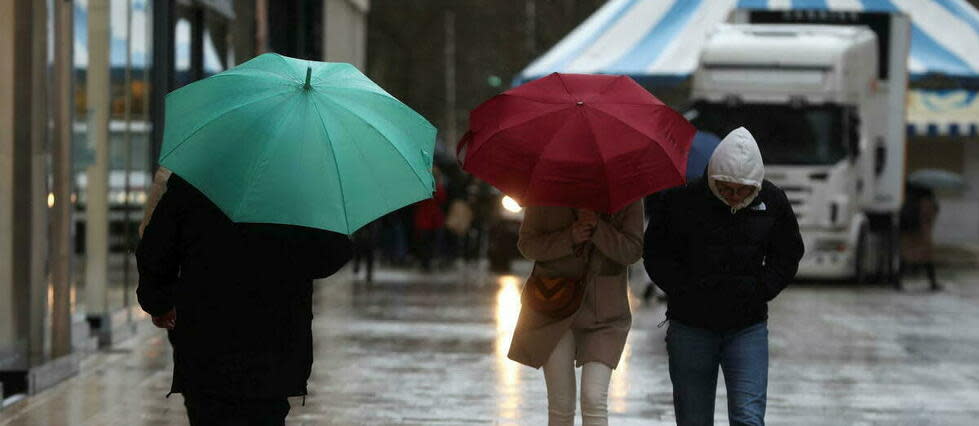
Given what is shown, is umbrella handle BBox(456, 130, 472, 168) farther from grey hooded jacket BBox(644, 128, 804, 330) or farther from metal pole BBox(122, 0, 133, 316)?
metal pole BBox(122, 0, 133, 316)

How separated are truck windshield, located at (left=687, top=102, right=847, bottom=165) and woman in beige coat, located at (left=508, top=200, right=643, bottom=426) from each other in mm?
15700

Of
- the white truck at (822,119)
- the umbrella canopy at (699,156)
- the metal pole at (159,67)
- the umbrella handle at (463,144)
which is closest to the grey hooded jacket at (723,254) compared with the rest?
the umbrella handle at (463,144)

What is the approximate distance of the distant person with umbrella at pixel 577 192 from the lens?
6668 mm

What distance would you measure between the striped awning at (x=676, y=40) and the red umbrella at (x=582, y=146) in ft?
59.6

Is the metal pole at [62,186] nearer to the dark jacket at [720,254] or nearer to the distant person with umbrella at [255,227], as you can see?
the dark jacket at [720,254]

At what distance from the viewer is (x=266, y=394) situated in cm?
538

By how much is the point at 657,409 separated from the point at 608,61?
1655 cm

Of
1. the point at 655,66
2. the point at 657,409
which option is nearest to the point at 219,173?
the point at 657,409

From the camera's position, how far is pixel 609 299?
695 cm

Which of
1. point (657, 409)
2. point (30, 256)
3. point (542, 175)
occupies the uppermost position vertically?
point (542, 175)

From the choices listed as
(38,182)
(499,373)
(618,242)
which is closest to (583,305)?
(618,242)

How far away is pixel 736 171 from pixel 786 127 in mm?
16686

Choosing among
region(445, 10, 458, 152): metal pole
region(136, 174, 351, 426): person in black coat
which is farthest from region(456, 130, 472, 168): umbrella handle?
region(445, 10, 458, 152): metal pole

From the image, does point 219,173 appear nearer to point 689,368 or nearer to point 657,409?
point 689,368
